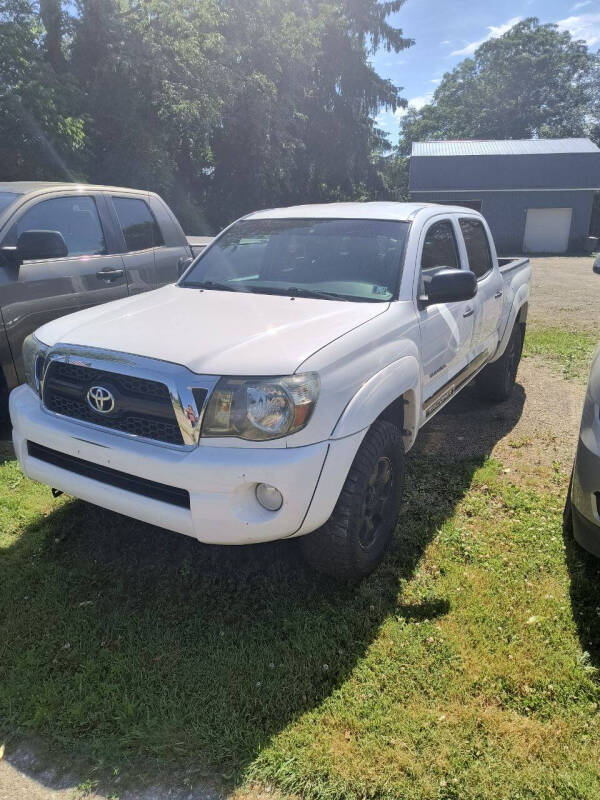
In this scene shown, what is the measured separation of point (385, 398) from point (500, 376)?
3113 millimetres

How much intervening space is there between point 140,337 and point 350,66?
119ft

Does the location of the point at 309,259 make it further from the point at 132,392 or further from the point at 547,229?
the point at 547,229

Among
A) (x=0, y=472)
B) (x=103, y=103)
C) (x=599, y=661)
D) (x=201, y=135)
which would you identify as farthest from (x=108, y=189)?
(x=201, y=135)

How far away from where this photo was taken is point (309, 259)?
144 inches

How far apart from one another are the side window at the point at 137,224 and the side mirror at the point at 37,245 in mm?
1129

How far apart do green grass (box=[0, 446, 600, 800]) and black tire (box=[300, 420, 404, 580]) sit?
0.59ft

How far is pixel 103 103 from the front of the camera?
699 inches

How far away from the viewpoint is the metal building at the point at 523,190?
28297 mm

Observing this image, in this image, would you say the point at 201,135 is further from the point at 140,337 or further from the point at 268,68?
the point at 140,337

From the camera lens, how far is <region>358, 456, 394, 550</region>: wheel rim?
2.88m

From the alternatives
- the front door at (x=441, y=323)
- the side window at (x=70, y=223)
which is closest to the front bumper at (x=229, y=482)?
the front door at (x=441, y=323)

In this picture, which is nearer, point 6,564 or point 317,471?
point 317,471

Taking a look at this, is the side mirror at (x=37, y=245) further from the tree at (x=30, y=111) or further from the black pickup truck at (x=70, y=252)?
the tree at (x=30, y=111)

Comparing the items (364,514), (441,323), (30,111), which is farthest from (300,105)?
(364,514)
